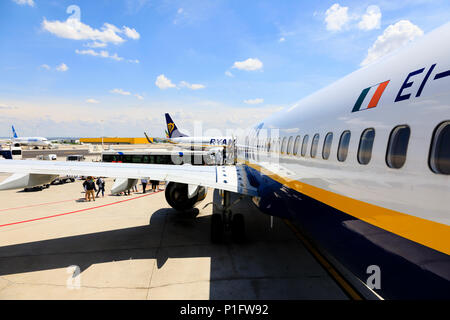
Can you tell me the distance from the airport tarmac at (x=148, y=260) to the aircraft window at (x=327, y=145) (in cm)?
366

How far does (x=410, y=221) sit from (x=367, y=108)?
5.36 ft

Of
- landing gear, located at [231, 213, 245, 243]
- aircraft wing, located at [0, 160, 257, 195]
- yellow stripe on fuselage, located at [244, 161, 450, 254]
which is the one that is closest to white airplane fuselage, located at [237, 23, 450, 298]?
yellow stripe on fuselage, located at [244, 161, 450, 254]

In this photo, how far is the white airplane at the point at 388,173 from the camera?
8.15ft

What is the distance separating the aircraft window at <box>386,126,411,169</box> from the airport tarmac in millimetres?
4397

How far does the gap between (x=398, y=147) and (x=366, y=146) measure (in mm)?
543

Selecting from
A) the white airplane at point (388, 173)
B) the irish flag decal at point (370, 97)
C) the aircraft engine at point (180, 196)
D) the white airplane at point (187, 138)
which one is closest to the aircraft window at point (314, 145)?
the white airplane at point (388, 173)

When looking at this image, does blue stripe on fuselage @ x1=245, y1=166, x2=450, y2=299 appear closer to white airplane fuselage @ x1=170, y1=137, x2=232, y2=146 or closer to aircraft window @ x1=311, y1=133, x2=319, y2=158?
aircraft window @ x1=311, y1=133, x2=319, y2=158

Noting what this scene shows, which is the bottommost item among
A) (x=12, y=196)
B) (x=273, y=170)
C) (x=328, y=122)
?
(x=12, y=196)

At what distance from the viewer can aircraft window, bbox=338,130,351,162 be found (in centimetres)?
390

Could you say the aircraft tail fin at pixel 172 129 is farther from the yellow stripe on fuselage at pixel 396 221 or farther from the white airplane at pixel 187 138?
the yellow stripe on fuselage at pixel 396 221
